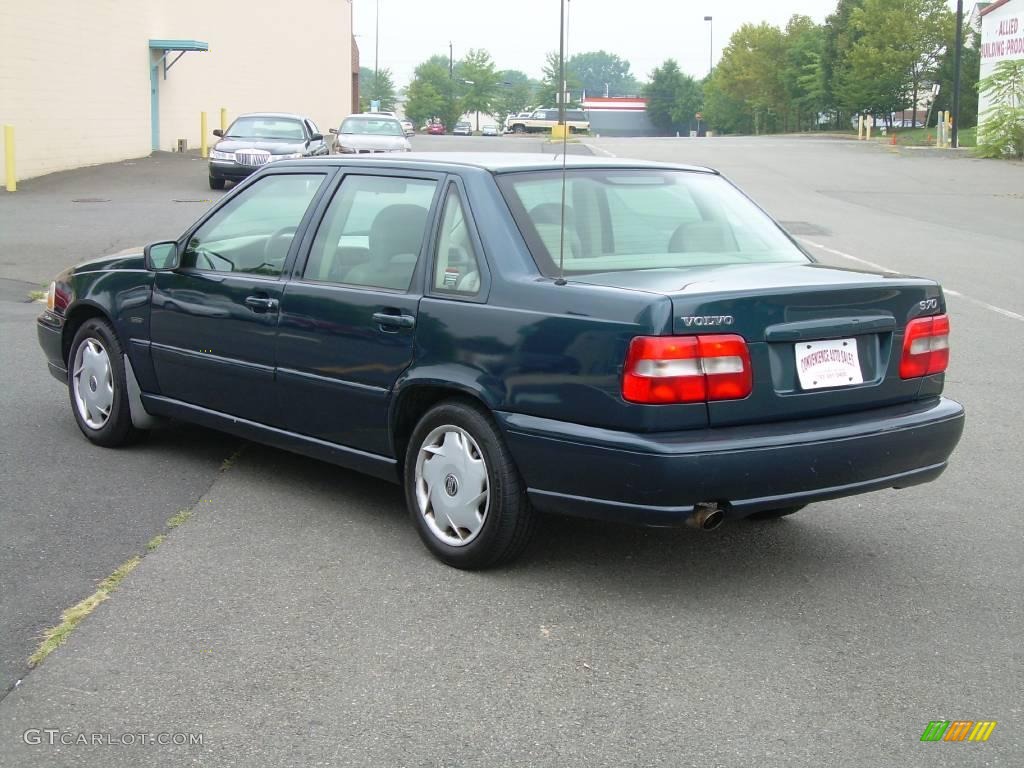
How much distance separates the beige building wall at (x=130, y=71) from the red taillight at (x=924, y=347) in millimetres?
23600

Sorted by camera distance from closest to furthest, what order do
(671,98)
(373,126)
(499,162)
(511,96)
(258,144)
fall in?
(499,162) < (258,144) < (373,126) < (671,98) < (511,96)

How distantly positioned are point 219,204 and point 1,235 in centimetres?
1257

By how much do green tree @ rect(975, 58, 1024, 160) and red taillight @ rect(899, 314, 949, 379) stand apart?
126ft

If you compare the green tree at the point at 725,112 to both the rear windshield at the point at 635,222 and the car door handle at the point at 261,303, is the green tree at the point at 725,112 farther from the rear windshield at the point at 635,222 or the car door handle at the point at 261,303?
the car door handle at the point at 261,303

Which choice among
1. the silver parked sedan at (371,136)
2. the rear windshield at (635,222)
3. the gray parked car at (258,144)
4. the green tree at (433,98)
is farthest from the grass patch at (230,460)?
the green tree at (433,98)

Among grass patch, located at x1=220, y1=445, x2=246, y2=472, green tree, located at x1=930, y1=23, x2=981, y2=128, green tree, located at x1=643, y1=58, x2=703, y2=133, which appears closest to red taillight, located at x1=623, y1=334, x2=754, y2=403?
grass patch, located at x1=220, y1=445, x2=246, y2=472

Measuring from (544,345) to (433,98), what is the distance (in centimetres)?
11684

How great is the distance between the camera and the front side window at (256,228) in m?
5.74

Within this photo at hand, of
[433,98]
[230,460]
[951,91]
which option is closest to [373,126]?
[230,460]

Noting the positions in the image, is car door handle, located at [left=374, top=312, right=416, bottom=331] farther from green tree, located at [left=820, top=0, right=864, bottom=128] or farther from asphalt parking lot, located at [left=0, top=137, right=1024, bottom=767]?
green tree, located at [left=820, top=0, right=864, bottom=128]

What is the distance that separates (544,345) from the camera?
4.41 meters

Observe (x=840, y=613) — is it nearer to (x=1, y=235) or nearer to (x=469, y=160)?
(x=469, y=160)

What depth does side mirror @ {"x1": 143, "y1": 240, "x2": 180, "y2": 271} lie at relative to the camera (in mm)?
6188

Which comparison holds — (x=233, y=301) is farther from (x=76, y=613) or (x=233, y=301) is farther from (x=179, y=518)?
(x=76, y=613)
